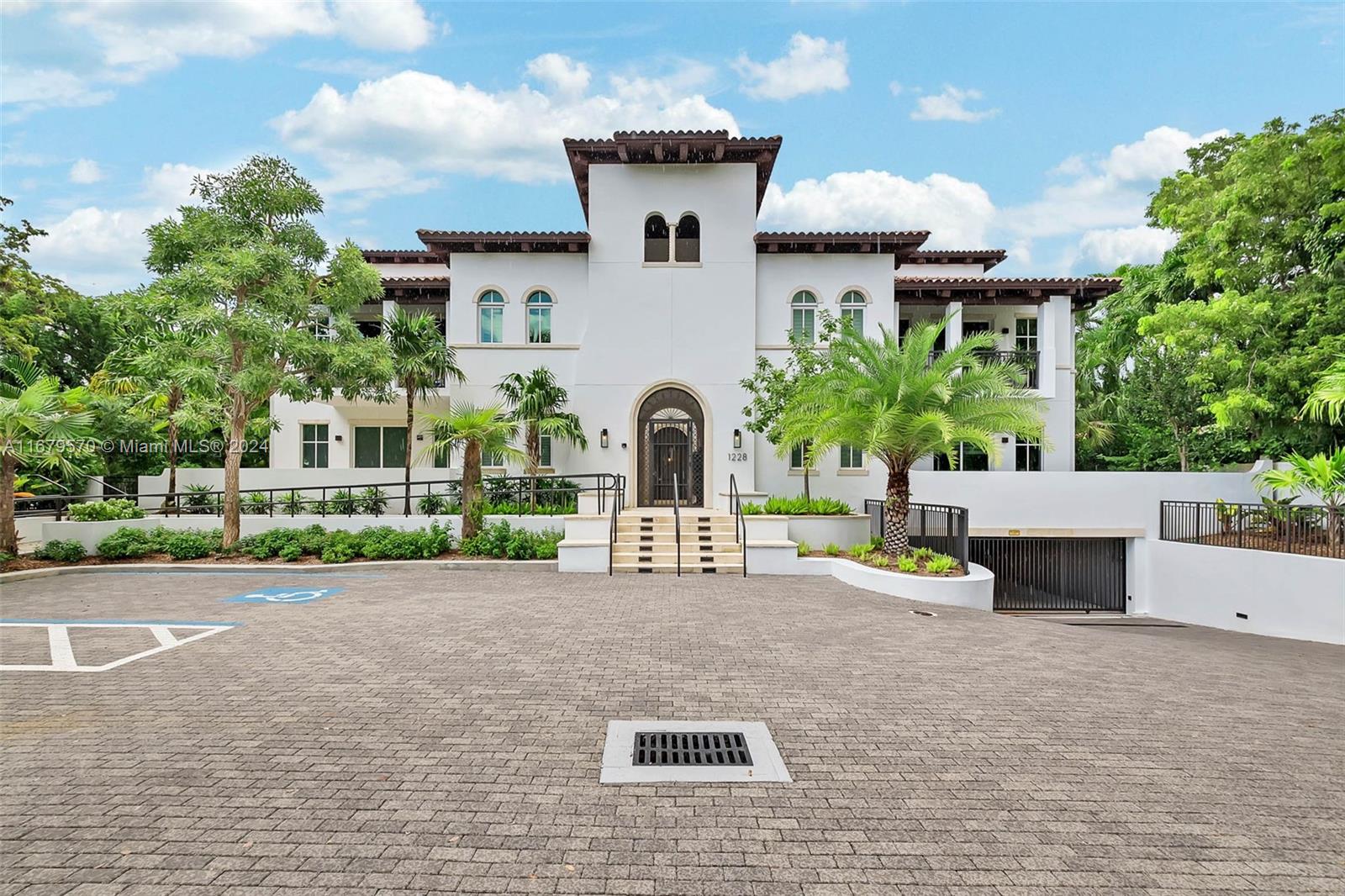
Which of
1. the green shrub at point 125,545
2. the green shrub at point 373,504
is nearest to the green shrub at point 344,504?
the green shrub at point 373,504

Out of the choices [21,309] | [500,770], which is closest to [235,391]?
[21,309]

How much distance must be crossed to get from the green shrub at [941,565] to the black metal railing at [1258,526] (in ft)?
22.6

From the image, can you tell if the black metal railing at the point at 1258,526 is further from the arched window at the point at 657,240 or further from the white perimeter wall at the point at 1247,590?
the arched window at the point at 657,240

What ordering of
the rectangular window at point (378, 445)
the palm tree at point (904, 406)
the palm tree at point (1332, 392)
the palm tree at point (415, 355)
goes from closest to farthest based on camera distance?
the palm tree at point (1332, 392) < the palm tree at point (904, 406) < the palm tree at point (415, 355) < the rectangular window at point (378, 445)

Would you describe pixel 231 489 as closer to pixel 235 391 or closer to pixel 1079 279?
pixel 235 391

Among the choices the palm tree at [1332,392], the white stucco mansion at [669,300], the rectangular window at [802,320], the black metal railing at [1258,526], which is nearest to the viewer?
the palm tree at [1332,392]

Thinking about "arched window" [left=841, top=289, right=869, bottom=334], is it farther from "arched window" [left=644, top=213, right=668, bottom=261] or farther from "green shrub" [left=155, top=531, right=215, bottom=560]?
"green shrub" [left=155, top=531, right=215, bottom=560]

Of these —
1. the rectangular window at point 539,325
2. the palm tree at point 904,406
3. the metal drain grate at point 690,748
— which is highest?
the rectangular window at point 539,325

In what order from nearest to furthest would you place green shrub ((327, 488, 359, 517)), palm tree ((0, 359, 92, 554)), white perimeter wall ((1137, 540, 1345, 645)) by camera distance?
1. white perimeter wall ((1137, 540, 1345, 645))
2. palm tree ((0, 359, 92, 554))
3. green shrub ((327, 488, 359, 517))

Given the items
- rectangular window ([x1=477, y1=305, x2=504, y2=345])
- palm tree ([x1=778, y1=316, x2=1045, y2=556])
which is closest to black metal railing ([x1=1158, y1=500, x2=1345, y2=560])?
palm tree ([x1=778, y1=316, x2=1045, y2=556])

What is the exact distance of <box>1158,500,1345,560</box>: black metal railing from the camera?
11914 millimetres

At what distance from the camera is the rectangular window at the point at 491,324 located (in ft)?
62.7

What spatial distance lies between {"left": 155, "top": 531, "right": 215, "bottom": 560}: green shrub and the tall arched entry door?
35.2ft

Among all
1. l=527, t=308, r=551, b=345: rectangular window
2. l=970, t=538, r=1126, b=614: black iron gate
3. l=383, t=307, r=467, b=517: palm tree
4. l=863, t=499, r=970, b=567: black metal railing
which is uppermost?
l=527, t=308, r=551, b=345: rectangular window
